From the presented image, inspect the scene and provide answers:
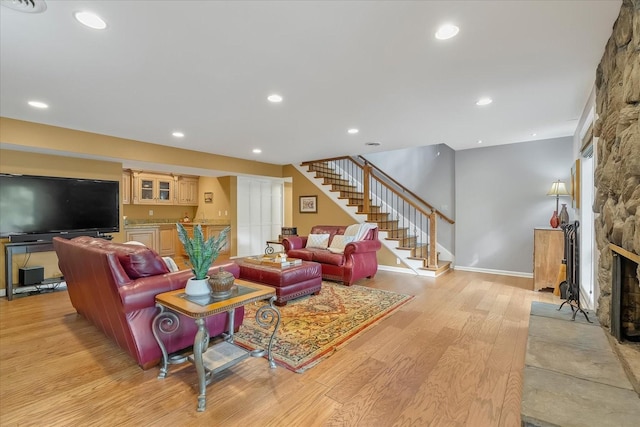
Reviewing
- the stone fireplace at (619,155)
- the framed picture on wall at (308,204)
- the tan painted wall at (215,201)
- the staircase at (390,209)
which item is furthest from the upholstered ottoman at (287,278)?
the tan painted wall at (215,201)

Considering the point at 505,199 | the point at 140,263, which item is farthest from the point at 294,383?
the point at 505,199

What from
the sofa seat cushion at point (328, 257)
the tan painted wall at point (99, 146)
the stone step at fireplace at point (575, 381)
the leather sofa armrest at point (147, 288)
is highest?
the tan painted wall at point (99, 146)

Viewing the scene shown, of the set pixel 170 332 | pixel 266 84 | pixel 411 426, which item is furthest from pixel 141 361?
pixel 266 84

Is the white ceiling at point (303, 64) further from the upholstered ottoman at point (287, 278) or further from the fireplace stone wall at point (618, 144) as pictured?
the upholstered ottoman at point (287, 278)

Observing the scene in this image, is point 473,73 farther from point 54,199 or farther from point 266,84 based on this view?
point 54,199

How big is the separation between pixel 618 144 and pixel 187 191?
856cm

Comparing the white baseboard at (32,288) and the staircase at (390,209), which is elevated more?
the staircase at (390,209)

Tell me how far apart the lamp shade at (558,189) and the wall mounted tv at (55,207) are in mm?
7325

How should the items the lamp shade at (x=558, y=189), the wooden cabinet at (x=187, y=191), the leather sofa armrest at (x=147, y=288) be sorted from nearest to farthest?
the leather sofa armrest at (x=147, y=288), the lamp shade at (x=558, y=189), the wooden cabinet at (x=187, y=191)

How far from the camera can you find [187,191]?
8242mm

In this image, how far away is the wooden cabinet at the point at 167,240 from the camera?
758 centimetres

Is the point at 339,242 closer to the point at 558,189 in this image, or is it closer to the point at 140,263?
the point at 140,263

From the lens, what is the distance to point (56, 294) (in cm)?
432

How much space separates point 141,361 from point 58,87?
276 centimetres
